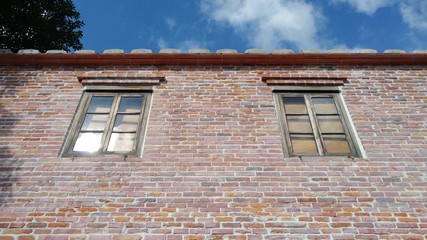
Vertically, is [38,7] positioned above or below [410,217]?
above

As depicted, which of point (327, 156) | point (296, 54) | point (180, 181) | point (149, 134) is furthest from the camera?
point (296, 54)

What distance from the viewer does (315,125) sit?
16.8 ft

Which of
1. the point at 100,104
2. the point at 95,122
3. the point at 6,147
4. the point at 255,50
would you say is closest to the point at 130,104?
the point at 100,104

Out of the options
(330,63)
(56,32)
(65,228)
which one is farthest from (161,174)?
(56,32)

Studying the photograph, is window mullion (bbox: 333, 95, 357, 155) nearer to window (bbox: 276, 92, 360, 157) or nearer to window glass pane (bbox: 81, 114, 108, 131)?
window (bbox: 276, 92, 360, 157)

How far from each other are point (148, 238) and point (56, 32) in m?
10.5

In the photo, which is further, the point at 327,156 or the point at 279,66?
the point at 279,66

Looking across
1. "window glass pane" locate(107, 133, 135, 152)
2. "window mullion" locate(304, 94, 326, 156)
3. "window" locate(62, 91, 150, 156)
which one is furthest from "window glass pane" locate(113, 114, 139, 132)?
"window mullion" locate(304, 94, 326, 156)

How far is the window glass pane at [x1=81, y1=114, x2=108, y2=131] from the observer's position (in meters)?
5.14

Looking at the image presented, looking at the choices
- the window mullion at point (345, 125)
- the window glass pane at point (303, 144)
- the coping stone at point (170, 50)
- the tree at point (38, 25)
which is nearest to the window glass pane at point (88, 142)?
the coping stone at point (170, 50)

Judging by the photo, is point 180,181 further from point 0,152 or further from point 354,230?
point 0,152

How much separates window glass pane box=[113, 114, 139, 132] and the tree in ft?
26.6

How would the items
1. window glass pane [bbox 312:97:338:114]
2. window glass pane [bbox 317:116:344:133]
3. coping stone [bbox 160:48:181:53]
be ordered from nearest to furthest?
1. window glass pane [bbox 317:116:344:133]
2. window glass pane [bbox 312:97:338:114]
3. coping stone [bbox 160:48:181:53]

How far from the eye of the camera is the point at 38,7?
1089cm
